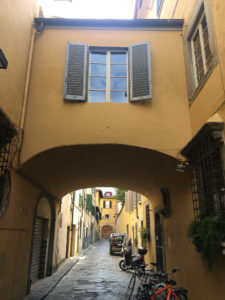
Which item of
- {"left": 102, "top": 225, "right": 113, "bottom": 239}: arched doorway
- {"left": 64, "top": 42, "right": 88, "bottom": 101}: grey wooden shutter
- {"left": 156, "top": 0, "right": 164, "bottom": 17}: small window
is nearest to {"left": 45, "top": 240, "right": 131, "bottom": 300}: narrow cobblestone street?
{"left": 64, "top": 42, "right": 88, "bottom": 101}: grey wooden shutter

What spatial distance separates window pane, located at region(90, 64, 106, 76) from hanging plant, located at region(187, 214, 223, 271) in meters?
4.14

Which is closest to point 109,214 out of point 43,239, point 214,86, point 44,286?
point 43,239

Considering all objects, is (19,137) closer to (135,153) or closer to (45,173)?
(45,173)

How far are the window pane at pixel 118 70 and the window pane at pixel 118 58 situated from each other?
14cm

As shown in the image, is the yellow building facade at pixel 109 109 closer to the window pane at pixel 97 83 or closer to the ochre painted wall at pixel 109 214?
the window pane at pixel 97 83

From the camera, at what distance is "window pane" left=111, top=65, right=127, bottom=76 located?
269 inches

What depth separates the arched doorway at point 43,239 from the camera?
9.18m

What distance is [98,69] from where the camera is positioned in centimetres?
684

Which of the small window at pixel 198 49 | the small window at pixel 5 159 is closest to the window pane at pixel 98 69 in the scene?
the small window at pixel 198 49

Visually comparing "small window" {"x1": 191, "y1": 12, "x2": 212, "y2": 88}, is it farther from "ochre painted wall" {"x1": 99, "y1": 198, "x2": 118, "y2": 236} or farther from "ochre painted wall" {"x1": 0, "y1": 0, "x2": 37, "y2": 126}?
"ochre painted wall" {"x1": 99, "y1": 198, "x2": 118, "y2": 236}

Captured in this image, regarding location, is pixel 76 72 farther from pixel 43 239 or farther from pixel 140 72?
pixel 43 239

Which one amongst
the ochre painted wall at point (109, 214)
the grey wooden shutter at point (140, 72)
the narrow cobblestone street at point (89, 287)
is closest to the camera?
the grey wooden shutter at point (140, 72)

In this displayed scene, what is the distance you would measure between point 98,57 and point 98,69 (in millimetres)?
404

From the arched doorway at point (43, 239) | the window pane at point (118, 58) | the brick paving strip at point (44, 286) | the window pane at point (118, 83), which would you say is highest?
the window pane at point (118, 58)
